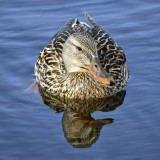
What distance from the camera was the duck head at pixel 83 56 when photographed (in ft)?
27.5

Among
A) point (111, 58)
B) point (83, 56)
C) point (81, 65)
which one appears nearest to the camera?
point (83, 56)

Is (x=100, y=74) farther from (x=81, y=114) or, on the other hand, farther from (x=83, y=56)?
(x=81, y=114)

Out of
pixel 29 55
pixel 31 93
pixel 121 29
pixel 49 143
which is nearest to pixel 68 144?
pixel 49 143

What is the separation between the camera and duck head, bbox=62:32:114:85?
838 centimetres

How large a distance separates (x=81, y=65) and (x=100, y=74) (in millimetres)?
495

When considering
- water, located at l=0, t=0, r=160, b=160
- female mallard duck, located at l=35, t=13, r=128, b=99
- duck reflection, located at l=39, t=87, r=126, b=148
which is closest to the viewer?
water, located at l=0, t=0, r=160, b=160

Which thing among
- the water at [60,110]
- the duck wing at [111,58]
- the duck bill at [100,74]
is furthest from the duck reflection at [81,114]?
the duck bill at [100,74]

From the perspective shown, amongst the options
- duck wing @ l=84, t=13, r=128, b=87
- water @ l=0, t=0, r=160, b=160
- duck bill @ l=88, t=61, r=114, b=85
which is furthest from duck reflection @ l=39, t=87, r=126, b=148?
duck bill @ l=88, t=61, r=114, b=85

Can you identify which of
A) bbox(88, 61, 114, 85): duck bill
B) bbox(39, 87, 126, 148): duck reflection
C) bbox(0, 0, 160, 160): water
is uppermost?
bbox(88, 61, 114, 85): duck bill

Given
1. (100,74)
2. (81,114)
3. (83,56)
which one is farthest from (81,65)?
(81,114)

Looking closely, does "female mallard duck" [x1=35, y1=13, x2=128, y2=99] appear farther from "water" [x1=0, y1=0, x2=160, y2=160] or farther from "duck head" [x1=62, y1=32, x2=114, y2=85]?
"water" [x1=0, y1=0, x2=160, y2=160]

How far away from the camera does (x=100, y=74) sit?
8.36 metres

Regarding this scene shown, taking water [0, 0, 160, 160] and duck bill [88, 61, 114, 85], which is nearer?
water [0, 0, 160, 160]

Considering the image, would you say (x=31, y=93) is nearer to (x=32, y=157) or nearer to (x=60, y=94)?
(x=60, y=94)
